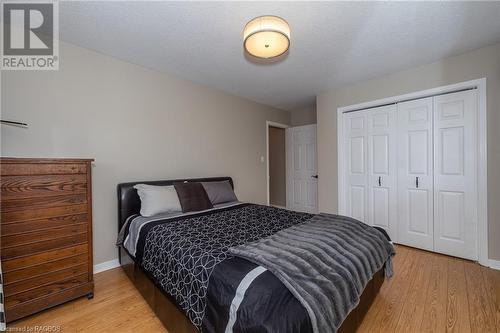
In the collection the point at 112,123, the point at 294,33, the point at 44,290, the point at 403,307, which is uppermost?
the point at 294,33

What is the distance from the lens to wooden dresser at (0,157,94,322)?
1.50m

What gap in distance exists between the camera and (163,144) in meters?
2.91

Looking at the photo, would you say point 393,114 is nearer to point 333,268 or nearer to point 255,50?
point 255,50

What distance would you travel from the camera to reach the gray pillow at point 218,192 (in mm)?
2865

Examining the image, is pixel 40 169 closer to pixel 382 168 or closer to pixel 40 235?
pixel 40 235

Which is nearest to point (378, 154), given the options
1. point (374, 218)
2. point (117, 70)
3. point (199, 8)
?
point (374, 218)

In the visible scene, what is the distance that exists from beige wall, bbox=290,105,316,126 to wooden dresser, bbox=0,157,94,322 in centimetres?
412

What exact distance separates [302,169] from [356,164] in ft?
4.68

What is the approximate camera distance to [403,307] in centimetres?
173

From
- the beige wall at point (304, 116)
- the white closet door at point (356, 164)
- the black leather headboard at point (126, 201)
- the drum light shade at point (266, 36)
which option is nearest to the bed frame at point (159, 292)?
the black leather headboard at point (126, 201)

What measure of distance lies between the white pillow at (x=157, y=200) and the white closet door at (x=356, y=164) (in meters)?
2.69

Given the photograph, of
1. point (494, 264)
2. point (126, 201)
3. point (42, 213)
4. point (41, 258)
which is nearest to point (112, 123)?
point (126, 201)

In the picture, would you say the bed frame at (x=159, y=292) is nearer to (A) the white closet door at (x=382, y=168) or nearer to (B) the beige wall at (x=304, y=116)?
(A) the white closet door at (x=382, y=168)

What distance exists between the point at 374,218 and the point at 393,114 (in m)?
1.56
